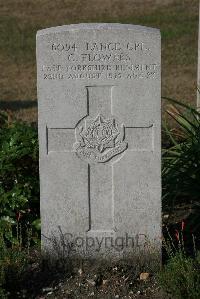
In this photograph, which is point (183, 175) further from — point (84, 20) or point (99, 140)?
point (84, 20)

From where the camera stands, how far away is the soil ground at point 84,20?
12156 millimetres

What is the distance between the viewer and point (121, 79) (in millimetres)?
4238

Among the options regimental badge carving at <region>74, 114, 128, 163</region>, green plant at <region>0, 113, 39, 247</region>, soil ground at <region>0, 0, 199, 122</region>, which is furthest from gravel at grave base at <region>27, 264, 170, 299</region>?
soil ground at <region>0, 0, 199, 122</region>

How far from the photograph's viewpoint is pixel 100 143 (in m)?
4.39

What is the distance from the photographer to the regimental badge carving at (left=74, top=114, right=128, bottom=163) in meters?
4.32

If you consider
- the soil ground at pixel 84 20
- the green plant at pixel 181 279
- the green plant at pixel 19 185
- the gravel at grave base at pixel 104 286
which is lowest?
the gravel at grave base at pixel 104 286

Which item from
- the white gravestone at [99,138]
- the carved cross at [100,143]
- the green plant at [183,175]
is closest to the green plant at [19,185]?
the white gravestone at [99,138]

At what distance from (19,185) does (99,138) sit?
34.2 inches

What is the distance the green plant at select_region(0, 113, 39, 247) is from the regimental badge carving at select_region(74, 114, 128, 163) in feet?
2.20

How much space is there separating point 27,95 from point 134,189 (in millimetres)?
7962

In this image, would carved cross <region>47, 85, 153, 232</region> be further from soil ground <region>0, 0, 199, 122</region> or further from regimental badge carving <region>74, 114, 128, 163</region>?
soil ground <region>0, 0, 199, 122</region>

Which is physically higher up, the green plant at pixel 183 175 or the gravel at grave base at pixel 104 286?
the green plant at pixel 183 175

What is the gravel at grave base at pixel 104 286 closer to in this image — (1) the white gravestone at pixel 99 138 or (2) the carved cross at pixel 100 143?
(1) the white gravestone at pixel 99 138

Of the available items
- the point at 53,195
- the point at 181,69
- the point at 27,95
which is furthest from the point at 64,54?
the point at 181,69
